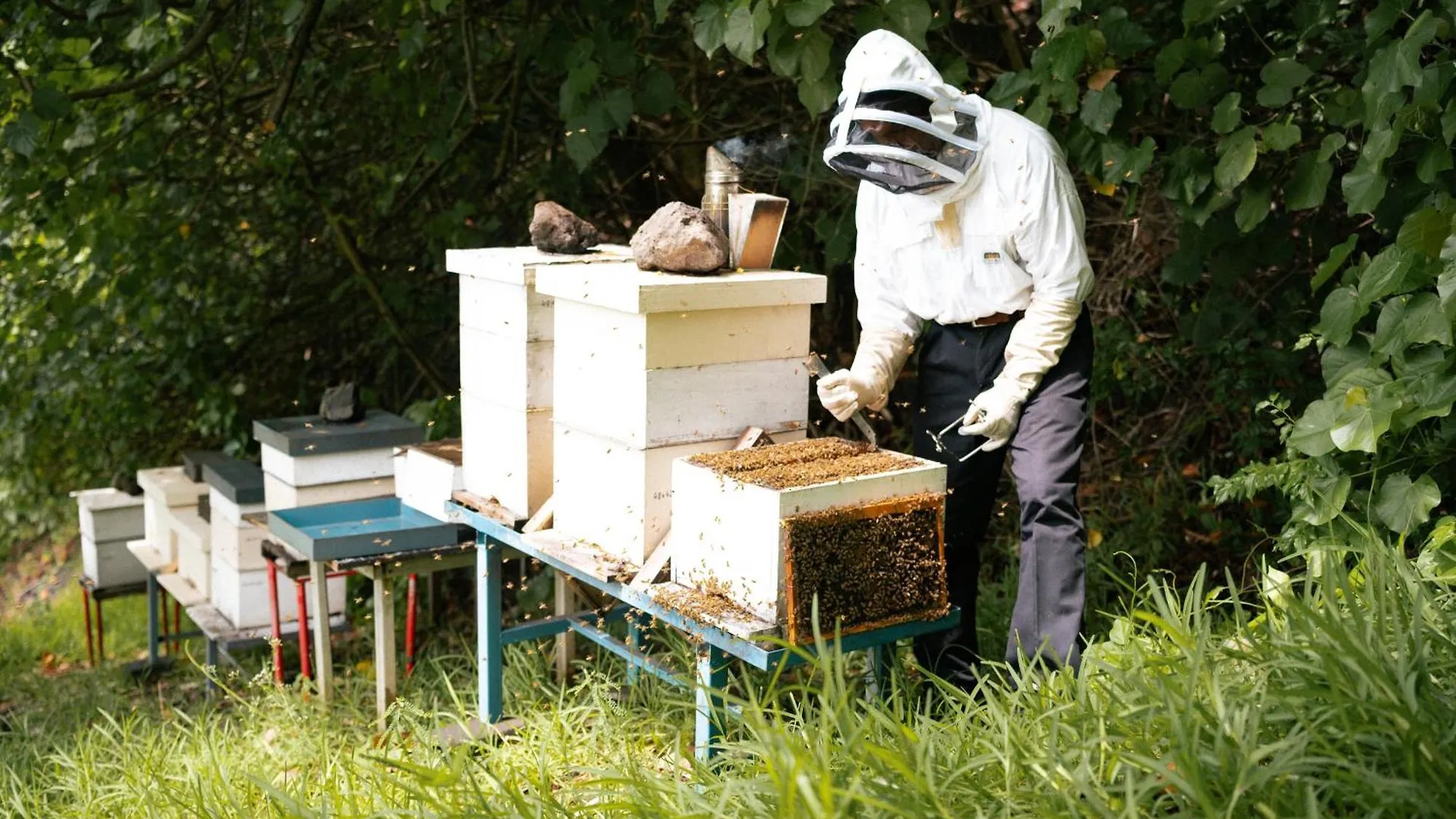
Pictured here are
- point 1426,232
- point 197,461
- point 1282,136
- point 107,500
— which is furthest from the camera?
point 107,500

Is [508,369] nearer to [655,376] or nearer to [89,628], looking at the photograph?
[655,376]

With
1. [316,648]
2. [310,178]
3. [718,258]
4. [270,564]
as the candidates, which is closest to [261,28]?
[310,178]

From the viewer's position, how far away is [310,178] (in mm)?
5570

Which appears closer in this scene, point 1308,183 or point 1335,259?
point 1335,259

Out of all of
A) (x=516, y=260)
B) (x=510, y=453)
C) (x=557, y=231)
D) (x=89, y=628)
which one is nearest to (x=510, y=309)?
(x=516, y=260)

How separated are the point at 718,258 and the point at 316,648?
1877mm

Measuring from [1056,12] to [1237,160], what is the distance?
614mm

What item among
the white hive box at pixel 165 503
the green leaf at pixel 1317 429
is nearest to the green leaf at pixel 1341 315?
the green leaf at pixel 1317 429

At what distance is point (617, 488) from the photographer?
9.57ft

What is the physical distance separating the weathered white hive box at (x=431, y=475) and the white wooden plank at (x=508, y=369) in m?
0.31

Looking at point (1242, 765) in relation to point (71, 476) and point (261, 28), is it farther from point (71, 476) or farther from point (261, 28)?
point (71, 476)

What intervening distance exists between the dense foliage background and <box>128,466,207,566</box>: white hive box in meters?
0.74

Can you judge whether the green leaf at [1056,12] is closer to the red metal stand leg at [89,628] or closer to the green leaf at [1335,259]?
the green leaf at [1335,259]

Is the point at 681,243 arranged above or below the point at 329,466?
above
